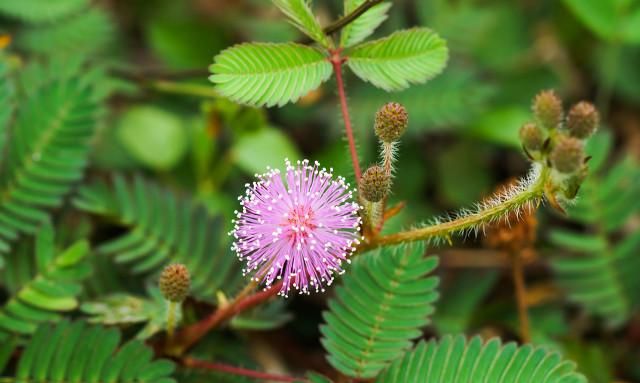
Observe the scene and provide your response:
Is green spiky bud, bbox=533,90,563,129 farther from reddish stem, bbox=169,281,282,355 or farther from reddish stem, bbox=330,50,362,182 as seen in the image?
reddish stem, bbox=169,281,282,355

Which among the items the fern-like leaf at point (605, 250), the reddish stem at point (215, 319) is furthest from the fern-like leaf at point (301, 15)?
the fern-like leaf at point (605, 250)

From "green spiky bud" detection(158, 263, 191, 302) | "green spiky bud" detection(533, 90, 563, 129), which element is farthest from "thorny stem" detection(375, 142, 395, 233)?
"green spiky bud" detection(158, 263, 191, 302)

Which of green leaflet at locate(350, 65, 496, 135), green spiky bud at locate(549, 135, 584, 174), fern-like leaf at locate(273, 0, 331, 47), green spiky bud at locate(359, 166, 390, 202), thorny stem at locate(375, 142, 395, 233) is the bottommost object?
green spiky bud at locate(359, 166, 390, 202)

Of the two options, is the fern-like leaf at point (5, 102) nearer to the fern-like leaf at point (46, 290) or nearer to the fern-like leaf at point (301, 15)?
the fern-like leaf at point (46, 290)

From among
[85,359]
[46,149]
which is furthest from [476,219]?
[46,149]

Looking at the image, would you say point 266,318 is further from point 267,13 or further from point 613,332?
point 267,13

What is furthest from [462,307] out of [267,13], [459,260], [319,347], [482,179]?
[267,13]

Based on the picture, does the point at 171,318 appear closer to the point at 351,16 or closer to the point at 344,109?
the point at 344,109
